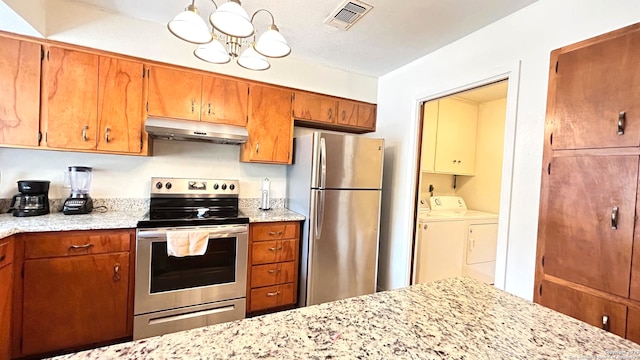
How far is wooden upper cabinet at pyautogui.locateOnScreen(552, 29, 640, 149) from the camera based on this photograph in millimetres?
1315

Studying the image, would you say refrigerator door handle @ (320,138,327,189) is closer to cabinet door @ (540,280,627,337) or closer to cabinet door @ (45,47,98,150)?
cabinet door @ (540,280,627,337)

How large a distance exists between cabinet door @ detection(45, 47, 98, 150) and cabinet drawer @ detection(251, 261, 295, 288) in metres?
1.60

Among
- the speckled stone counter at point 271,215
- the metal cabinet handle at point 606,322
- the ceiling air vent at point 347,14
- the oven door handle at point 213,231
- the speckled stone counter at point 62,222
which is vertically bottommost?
the metal cabinet handle at point 606,322

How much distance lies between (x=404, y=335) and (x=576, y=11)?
2.00m

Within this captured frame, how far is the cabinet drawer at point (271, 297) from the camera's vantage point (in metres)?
2.37

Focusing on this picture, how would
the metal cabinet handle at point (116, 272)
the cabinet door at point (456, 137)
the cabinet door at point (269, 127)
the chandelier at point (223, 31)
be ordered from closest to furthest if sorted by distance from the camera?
the chandelier at point (223, 31) < the metal cabinet handle at point (116, 272) < the cabinet door at point (269, 127) < the cabinet door at point (456, 137)

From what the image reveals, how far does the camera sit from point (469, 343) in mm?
694

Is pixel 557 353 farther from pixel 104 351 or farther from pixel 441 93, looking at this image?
pixel 441 93

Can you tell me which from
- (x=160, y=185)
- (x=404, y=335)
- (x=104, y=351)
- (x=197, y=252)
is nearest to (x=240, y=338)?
(x=104, y=351)

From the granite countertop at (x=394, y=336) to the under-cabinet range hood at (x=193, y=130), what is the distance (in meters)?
1.81

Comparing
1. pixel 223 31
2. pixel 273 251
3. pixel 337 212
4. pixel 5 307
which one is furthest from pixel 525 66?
pixel 5 307

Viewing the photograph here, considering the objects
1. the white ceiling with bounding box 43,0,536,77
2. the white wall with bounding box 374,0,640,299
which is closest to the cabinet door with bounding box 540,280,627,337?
the white wall with bounding box 374,0,640,299

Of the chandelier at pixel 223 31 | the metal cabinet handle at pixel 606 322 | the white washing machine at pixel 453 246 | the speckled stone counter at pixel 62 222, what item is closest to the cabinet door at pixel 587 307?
the metal cabinet handle at pixel 606 322

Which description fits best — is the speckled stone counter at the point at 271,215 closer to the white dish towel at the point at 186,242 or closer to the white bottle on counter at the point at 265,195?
the white bottle on counter at the point at 265,195
